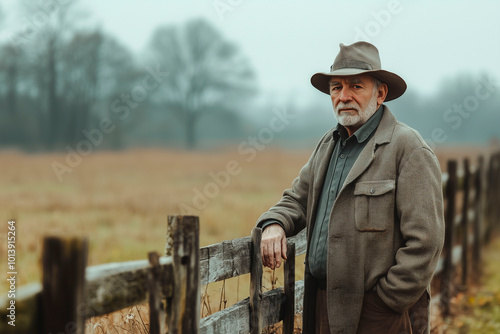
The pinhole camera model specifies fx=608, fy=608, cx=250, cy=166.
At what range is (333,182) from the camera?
3.31m

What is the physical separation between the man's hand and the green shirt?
168mm

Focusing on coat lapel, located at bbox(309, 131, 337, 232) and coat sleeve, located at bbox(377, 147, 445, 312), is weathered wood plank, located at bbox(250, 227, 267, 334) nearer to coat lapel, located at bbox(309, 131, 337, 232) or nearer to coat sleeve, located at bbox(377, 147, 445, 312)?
coat lapel, located at bbox(309, 131, 337, 232)

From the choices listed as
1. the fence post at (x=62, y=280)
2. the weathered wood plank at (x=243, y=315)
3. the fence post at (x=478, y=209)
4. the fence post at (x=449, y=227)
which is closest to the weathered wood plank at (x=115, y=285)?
the fence post at (x=62, y=280)

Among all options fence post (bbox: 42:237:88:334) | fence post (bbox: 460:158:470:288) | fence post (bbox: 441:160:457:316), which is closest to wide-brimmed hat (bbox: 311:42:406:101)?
fence post (bbox: 42:237:88:334)

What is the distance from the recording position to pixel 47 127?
42.2m

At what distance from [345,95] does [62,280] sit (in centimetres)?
198

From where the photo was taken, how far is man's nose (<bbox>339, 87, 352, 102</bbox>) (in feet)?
10.8

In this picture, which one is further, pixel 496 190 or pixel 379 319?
pixel 496 190

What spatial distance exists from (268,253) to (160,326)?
4.06ft

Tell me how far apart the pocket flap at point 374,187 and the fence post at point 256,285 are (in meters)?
0.67

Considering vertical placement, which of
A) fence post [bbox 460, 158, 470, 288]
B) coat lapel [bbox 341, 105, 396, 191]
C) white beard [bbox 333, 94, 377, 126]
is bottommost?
fence post [bbox 460, 158, 470, 288]

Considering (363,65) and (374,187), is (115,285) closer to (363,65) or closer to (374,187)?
(374,187)

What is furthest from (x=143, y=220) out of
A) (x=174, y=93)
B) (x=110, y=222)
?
(x=174, y=93)

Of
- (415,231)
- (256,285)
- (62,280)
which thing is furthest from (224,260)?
(62,280)
